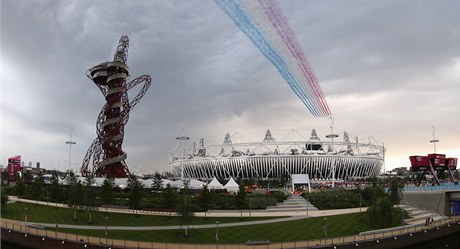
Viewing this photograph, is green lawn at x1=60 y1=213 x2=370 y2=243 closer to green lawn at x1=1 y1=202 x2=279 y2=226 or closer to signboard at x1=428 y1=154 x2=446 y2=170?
green lawn at x1=1 y1=202 x2=279 y2=226

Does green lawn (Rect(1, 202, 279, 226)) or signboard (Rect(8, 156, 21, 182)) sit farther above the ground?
signboard (Rect(8, 156, 21, 182))

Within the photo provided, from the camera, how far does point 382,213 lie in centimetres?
5447

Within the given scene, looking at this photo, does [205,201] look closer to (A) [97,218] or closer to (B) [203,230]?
(B) [203,230]

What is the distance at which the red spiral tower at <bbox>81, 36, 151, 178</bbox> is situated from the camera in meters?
106

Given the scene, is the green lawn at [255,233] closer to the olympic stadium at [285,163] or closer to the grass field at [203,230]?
the grass field at [203,230]

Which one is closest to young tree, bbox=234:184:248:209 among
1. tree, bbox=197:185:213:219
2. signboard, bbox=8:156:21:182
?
tree, bbox=197:185:213:219

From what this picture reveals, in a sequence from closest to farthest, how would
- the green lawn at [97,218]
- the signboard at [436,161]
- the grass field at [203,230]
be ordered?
the grass field at [203,230] → the green lawn at [97,218] → the signboard at [436,161]

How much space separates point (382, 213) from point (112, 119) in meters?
72.3

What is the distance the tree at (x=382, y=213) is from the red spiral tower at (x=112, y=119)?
227 ft

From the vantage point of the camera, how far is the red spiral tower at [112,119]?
106m

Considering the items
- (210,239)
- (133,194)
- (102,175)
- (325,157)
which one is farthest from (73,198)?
(325,157)

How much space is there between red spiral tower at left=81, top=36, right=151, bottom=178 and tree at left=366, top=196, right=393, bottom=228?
69.1 m

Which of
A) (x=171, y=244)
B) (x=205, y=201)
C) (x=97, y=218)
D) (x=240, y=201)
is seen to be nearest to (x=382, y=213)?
(x=240, y=201)

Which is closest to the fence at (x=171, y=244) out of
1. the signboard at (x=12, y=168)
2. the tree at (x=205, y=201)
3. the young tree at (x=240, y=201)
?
the tree at (x=205, y=201)
